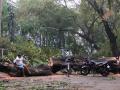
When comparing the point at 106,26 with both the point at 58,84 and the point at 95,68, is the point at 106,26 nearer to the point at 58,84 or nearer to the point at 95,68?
the point at 95,68

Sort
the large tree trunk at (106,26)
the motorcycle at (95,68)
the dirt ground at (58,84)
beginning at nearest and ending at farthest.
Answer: the dirt ground at (58,84) → the motorcycle at (95,68) → the large tree trunk at (106,26)

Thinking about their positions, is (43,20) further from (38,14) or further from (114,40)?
(114,40)

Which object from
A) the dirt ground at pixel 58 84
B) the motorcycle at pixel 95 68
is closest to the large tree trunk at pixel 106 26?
the motorcycle at pixel 95 68

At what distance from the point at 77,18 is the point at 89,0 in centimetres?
1090

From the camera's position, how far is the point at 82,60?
101 feet

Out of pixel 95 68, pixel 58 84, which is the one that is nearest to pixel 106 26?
pixel 95 68

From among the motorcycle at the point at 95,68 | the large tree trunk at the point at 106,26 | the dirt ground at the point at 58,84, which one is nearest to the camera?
the dirt ground at the point at 58,84

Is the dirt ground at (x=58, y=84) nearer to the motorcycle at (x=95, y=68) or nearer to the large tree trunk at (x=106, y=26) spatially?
the motorcycle at (x=95, y=68)

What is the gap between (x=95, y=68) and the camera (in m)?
29.0

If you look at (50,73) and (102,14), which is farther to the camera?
(102,14)

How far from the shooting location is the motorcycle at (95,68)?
93.7 ft

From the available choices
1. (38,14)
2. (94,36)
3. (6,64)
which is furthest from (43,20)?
(6,64)

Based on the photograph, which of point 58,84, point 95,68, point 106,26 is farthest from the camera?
point 106,26

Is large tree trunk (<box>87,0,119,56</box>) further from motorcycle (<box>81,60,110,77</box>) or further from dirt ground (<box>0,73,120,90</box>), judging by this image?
dirt ground (<box>0,73,120,90</box>)
